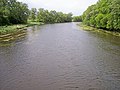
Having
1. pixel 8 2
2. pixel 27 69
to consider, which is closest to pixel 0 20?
pixel 8 2

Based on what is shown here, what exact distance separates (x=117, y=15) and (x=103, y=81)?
38.7 meters

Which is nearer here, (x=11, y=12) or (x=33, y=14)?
(x=11, y=12)

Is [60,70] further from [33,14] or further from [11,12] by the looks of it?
[33,14]

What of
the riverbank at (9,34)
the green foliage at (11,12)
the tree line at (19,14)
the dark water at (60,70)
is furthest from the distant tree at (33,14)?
the dark water at (60,70)

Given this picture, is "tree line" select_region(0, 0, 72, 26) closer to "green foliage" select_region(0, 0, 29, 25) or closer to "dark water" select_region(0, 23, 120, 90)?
"green foliage" select_region(0, 0, 29, 25)

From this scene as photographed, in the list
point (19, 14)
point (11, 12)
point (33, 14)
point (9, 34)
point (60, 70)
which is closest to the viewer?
point (60, 70)

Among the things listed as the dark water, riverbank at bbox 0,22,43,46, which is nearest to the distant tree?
riverbank at bbox 0,22,43,46

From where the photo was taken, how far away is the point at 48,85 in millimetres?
17953

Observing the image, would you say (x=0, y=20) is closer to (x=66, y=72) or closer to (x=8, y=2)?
(x=8, y=2)

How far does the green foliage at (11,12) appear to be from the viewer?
280 feet

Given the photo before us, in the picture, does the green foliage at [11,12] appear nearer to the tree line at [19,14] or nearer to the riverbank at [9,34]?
the tree line at [19,14]

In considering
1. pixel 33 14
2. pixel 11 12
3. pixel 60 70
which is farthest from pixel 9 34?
pixel 33 14

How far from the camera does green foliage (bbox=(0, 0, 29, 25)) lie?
8544 centimetres

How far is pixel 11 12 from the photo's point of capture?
96.6 meters
